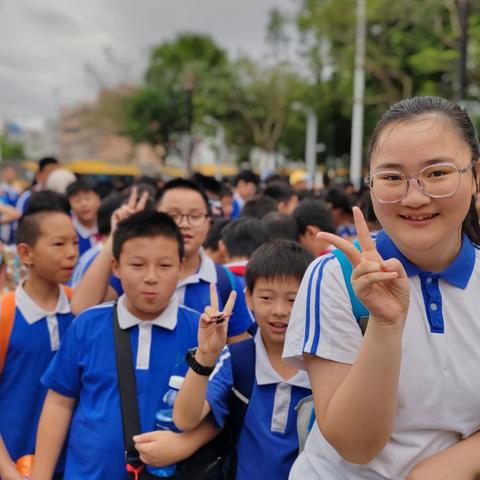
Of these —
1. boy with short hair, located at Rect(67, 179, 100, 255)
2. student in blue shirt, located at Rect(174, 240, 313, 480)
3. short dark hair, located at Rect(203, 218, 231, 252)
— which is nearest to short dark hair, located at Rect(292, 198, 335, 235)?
short dark hair, located at Rect(203, 218, 231, 252)

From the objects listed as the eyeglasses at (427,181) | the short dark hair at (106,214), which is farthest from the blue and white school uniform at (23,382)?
the eyeglasses at (427,181)

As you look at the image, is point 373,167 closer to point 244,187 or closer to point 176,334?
point 176,334

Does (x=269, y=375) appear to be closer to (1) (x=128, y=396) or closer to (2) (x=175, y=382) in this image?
(2) (x=175, y=382)

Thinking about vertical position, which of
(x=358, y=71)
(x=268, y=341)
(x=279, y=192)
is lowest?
(x=268, y=341)

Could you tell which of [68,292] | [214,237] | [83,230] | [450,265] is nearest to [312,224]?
[214,237]

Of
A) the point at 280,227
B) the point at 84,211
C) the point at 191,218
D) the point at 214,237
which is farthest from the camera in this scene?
the point at 84,211

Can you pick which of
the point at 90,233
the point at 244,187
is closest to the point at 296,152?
the point at 244,187

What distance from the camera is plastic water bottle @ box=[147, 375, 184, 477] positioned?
209 cm

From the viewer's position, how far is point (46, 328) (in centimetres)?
272

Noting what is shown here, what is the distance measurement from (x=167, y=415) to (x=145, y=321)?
1.22 ft

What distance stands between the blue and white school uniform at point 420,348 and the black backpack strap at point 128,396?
2.94 ft

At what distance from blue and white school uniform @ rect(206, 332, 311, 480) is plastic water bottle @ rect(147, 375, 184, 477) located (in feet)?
0.53

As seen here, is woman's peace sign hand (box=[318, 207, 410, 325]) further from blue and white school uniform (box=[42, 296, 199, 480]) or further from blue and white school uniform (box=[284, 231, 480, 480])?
blue and white school uniform (box=[42, 296, 199, 480])

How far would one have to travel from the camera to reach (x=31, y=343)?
8.70 ft
